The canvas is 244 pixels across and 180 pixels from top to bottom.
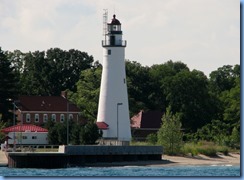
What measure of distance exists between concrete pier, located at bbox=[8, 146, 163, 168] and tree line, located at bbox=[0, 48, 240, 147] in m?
18.2

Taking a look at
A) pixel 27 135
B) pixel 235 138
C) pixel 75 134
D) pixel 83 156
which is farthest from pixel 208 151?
pixel 27 135

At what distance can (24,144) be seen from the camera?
103125mm

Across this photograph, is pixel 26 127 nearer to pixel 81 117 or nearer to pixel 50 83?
pixel 81 117

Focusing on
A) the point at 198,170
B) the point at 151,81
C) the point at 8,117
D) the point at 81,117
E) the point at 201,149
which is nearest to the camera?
the point at 198,170

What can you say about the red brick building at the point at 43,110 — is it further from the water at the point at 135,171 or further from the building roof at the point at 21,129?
the water at the point at 135,171

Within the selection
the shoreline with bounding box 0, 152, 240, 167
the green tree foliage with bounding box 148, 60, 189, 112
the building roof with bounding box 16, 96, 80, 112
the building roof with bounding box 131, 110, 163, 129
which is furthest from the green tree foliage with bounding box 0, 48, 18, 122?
the green tree foliage with bounding box 148, 60, 189, 112

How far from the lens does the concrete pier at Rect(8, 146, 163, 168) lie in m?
86.2

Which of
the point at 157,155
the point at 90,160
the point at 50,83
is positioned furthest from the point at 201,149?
the point at 50,83

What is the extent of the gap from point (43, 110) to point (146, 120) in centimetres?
1194

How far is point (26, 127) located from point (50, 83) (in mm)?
34425

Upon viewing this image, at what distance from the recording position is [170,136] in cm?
10094

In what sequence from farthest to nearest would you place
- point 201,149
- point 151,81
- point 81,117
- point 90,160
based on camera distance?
point 151,81
point 81,117
point 201,149
point 90,160

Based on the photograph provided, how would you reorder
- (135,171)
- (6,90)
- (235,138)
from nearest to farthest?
(135,171), (235,138), (6,90)

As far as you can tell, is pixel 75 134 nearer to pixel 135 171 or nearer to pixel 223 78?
pixel 135 171
